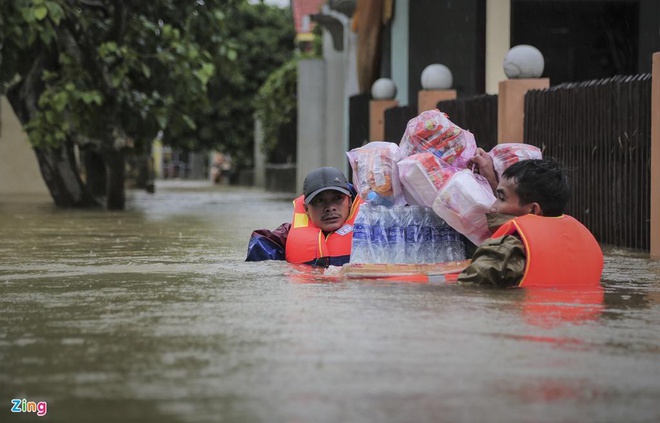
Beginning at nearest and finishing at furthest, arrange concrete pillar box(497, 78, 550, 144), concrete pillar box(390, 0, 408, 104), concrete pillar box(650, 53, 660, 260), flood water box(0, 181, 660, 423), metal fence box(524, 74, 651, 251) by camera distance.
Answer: flood water box(0, 181, 660, 423)
concrete pillar box(650, 53, 660, 260)
metal fence box(524, 74, 651, 251)
concrete pillar box(497, 78, 550, 144)
concrete pillar box(390, 0, 408, 104)

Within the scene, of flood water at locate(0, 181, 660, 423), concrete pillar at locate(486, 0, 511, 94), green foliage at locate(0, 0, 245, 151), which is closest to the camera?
flood water at locate(0, 181, 660, 423)

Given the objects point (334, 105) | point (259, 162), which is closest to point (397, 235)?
point (334, 105)

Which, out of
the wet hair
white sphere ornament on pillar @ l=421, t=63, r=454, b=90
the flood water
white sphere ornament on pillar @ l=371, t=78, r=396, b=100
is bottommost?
the flood water

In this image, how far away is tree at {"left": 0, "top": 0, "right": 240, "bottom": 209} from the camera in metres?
18.3

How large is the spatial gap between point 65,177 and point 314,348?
51.7 feet

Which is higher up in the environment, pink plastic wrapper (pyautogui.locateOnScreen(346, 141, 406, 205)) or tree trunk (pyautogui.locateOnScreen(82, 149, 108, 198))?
tree trunk (pyautogui.locateOnScreen(82, 149, 108, 198))

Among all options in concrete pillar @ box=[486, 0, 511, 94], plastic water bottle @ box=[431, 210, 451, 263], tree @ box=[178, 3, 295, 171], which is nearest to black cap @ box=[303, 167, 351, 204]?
plastic water bottle @ box=[431, 210, 451, 263]

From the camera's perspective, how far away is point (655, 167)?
9.95m

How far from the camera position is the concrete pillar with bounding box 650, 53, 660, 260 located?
9.90m

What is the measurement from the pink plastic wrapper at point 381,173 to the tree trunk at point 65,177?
12522 mm

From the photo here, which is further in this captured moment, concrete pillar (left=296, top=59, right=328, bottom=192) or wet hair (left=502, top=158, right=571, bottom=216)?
concrete pillar (left=296, top=59, right=328, bottom=192)

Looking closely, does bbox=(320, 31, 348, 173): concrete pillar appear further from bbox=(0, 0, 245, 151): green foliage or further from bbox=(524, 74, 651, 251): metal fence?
bbox=(524, 74, 651, 251): metal fence

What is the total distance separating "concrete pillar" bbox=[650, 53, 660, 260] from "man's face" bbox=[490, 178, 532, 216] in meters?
2.57

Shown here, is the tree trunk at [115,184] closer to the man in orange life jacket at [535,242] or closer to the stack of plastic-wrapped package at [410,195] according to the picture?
the stack of plastic-wrapped package at [410,195]
